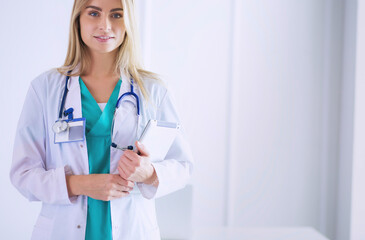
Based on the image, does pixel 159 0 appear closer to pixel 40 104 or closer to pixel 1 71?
pixel 1 71

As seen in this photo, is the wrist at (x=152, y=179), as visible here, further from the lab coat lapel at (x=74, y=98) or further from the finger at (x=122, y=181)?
the lab coat lapel at (x=74, y=98)

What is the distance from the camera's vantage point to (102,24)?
1.19 m

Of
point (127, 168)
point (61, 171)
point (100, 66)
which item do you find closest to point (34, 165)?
point (61, 171)

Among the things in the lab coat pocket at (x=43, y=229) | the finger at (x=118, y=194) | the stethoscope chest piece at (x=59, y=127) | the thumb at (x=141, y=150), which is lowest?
the lab coat pocket at (x=43, y=229)

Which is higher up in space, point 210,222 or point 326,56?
point 326,56

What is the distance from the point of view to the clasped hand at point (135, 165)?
106 centimetres

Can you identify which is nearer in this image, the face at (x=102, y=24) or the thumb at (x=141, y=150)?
the thumb at (x=141, y=150)

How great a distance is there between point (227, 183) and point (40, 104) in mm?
1890

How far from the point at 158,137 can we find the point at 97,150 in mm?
221

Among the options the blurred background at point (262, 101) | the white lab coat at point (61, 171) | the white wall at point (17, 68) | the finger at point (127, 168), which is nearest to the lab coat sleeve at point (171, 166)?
the white lab coat at point (61, 171)

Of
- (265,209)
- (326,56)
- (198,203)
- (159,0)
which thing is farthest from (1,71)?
(326,56)

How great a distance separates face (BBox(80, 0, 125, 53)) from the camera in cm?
121

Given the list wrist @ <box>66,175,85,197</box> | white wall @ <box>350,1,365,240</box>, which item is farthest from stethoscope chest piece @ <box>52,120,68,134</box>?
white wall @ <box>350,1,365,240</box>

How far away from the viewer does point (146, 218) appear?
1.21 m
